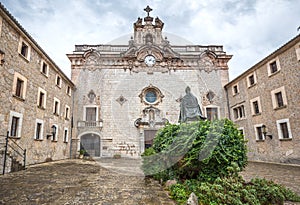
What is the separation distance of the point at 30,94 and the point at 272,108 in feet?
49.8

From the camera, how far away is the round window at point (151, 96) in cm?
1803

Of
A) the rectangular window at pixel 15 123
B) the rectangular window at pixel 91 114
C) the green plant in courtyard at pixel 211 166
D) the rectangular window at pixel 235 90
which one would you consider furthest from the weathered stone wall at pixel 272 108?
the rectangular window at pixel 15 123

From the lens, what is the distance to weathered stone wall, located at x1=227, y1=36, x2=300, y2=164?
10.9m

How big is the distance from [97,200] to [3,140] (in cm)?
665

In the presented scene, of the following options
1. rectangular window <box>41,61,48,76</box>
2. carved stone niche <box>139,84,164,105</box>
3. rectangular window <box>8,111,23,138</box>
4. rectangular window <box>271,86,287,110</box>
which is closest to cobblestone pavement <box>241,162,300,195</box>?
rectangular window <box>271,86,287,110</box>

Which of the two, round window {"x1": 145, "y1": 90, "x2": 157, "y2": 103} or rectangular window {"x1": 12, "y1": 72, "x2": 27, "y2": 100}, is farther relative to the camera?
round window {"x1": 145, "y1": 90, "x2": 157, "y2": 103}

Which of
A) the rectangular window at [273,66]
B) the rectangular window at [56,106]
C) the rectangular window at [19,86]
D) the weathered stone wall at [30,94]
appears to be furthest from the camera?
the rectangular window at [56,106]

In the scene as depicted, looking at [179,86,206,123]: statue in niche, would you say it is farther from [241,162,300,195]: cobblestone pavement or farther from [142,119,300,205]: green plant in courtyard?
[241,162,300,195]: cobblestone pavement

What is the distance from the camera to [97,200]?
4.04 metres

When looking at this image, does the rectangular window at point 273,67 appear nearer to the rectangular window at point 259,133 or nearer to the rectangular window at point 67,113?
the rectangular window at point 259,133

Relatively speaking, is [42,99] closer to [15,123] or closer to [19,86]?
[19,86]

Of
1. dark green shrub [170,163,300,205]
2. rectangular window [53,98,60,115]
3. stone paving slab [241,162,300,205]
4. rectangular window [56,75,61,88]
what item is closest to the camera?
dark green shrub [170,163,300,205]

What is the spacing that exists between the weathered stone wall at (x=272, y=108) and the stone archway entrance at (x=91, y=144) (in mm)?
12705

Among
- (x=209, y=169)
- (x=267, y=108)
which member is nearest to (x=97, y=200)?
(x=209, y=169)
